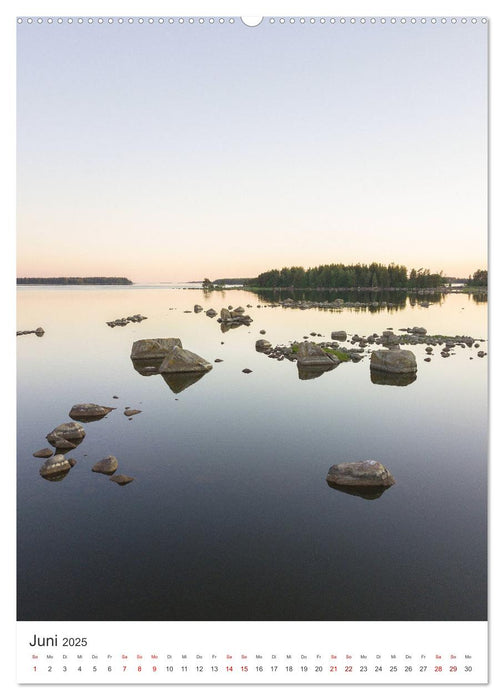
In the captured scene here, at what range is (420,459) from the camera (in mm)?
12406

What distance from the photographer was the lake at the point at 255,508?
7066 millimetres

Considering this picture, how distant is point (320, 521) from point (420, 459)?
446 cm

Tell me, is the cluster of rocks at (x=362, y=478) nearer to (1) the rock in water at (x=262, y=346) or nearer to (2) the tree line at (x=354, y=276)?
(1) the rock in water at (x=262, y=346)

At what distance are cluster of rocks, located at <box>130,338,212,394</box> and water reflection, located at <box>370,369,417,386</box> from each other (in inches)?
341

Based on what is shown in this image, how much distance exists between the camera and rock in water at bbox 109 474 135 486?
1109 cm

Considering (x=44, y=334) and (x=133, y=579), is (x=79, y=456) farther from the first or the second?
(x=44, y=334)

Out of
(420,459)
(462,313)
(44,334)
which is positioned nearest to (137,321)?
(44,334)

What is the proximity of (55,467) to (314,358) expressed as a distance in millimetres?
16569

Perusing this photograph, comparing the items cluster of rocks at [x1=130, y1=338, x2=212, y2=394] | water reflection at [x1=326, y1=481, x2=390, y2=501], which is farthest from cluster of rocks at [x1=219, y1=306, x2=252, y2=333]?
water reflection at [x1=326, y1=481, x2=390, y2=501]

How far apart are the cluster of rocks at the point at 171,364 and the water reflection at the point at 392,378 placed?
8654 mm

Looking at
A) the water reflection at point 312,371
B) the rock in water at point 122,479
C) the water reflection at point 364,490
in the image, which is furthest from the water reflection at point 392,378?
the rock in water at point 122,479

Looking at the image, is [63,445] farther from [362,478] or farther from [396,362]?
[396,362]

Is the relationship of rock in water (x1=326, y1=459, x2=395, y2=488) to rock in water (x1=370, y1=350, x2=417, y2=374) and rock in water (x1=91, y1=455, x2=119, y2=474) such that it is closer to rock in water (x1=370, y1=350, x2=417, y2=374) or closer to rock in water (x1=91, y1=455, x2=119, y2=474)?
rock in water (x1=91, y1=455, x2=119, y2=474)

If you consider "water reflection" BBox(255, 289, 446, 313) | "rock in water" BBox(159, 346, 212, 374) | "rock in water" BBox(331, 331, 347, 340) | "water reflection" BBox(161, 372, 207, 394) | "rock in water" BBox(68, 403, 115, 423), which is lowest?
"rock in water" BBox(68, 403, 115, 423)
